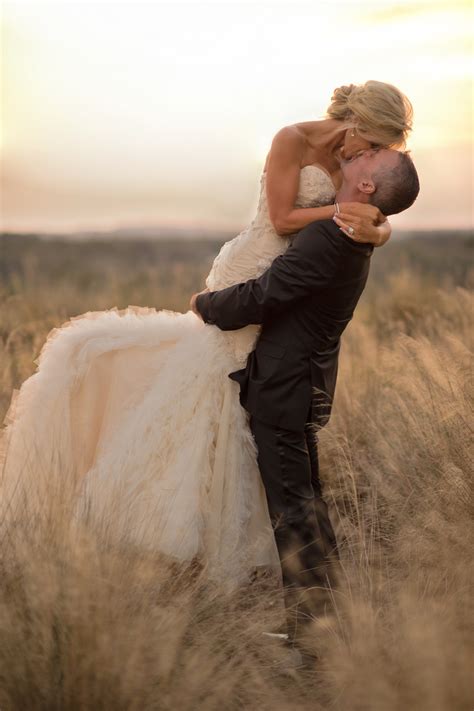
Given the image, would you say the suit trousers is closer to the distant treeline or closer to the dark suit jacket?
the dark suit jacket

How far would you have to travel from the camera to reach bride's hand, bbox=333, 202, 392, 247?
3.30 meters

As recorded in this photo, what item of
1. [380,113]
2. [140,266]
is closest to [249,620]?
[380,113]

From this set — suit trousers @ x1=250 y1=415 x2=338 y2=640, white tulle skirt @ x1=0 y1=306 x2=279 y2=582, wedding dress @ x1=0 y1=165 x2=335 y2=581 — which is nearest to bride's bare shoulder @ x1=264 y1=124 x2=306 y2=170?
wedding dress @ x1=0 y1=165 x2=335 y2=581

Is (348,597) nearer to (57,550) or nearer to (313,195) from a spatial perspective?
(57,550)

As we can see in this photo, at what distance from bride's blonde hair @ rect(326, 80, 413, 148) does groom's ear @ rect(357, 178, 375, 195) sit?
171mm

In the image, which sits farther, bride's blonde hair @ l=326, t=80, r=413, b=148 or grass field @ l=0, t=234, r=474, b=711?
bride's blonde hair @ l=326, t=80, r=413, b=148

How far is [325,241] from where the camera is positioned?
3.33 meters

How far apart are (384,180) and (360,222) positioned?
7.8 inches

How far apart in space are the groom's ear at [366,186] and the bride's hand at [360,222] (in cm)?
5

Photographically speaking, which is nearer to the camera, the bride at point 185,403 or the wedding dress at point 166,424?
the bride at point 185,403

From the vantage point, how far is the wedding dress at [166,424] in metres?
3.62

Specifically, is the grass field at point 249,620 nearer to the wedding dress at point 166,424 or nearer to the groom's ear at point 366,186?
the wedding dress at point 166,424

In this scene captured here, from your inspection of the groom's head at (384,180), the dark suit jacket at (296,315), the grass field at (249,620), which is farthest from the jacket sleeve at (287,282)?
the grass field at (249,620)

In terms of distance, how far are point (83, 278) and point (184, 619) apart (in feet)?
49.8
